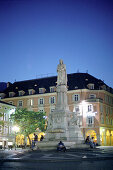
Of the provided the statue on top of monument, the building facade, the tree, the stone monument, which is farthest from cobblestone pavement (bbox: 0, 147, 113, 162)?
the building facade

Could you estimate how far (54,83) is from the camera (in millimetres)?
65875

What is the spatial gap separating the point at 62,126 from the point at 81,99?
30407mm

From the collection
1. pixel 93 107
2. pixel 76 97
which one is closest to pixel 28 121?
pixel 76 97

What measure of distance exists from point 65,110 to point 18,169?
63.4 feet

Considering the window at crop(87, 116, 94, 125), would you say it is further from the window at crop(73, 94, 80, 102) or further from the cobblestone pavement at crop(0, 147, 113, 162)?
the cobblestone pavement at crop(0, 147, 113, 162)

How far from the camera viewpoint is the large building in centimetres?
5588

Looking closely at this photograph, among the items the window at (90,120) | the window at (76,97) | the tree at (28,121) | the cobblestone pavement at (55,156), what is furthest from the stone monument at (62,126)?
the window at (76,97)

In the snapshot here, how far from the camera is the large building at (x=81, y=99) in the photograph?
2200 inches

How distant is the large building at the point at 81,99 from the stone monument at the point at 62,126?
74.3ft

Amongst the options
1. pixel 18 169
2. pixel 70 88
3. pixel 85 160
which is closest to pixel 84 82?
pixel 70 88

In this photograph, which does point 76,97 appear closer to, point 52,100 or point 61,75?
point 52,100

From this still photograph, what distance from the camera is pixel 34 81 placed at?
71375 millimetres

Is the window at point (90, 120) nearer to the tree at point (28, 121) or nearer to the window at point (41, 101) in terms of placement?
the tree at point (28, 121)

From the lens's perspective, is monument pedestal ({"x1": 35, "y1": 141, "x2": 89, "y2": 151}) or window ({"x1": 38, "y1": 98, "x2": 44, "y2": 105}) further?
window ({"x1": 38, "y1": 98, "x2": 44, "y2": 105})
